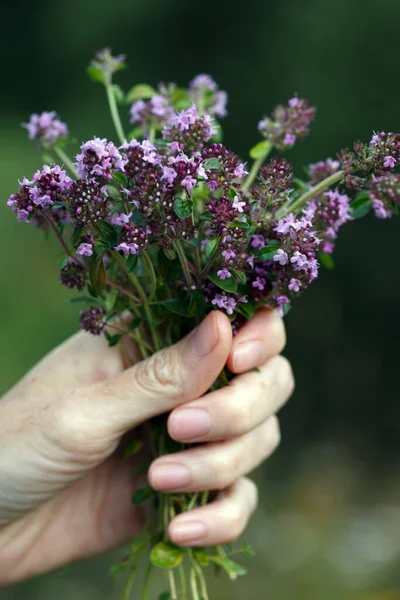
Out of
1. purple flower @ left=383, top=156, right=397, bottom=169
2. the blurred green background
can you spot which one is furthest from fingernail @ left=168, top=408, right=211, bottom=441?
the blurred green background

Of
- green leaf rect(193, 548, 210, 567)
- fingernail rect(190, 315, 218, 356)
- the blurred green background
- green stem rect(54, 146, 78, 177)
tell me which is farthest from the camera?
the blurred green background

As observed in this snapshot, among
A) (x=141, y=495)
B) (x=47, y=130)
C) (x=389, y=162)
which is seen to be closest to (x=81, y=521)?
(x=141, y=495)

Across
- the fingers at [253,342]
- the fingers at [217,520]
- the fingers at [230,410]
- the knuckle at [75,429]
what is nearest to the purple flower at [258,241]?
the fingers at [253,342]

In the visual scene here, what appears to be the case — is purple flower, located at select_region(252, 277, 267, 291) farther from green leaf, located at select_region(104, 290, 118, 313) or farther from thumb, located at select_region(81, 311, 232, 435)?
green leaf, located at select_region(104, 290, 118, 313)

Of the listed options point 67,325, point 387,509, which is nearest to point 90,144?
point 67,325

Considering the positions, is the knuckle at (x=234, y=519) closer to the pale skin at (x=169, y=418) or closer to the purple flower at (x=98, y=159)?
the pale skin at (x=169, y=418)

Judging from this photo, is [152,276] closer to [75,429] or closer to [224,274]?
[224,274]
